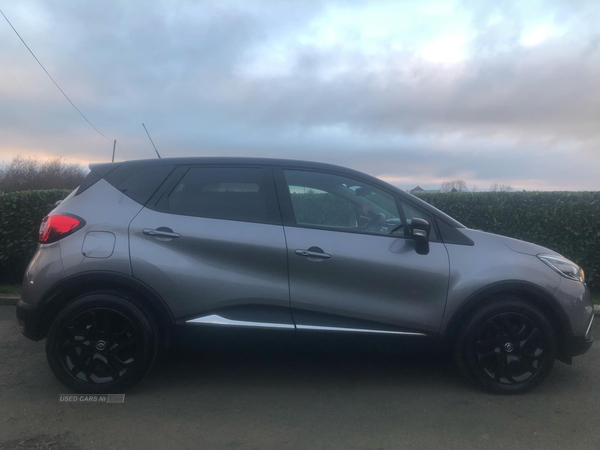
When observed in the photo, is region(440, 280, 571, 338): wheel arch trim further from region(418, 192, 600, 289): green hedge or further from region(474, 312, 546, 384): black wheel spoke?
region(418, 192, 600, 289): green hedge

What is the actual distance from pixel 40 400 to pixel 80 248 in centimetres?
119

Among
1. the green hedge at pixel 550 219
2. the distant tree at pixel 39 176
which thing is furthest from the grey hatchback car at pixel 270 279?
the distant tree at pixel 39 176

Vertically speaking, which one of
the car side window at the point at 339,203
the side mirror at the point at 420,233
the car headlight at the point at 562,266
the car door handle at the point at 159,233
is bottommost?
the car headlight at the point at 562,266

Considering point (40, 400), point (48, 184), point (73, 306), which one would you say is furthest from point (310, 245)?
point (48, 184)

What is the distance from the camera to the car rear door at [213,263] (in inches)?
141

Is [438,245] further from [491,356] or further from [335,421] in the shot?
[335,421]

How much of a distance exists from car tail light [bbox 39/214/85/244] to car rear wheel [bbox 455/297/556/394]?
306cm

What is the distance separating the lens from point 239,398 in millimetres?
3686

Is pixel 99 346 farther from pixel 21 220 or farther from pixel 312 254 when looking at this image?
pixel 21 220

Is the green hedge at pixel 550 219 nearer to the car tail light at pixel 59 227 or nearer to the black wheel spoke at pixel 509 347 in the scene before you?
the black wheel spoke at pixel 509 347

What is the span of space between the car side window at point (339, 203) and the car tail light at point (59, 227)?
1.65 metres

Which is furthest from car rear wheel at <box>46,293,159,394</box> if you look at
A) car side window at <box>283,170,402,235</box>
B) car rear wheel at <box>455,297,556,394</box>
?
car rear wheel at <box>455,297,556,394</box>

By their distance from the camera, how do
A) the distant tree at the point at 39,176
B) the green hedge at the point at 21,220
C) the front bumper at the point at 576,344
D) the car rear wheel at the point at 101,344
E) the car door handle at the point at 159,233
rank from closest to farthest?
the car rear wheel at the point at 101,344
the car door handle at the point at 159,233
the front bumper at the point at 576,344
the green hedge at the point at 21,220
the distant tree at the point at 39,176

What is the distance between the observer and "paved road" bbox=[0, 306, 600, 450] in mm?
3094
